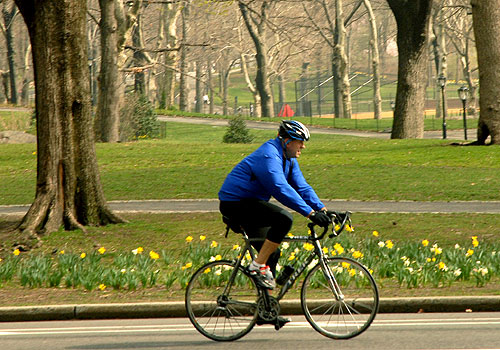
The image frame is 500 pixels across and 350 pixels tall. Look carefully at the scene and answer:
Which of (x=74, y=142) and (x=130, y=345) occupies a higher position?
(x=74, y=142)

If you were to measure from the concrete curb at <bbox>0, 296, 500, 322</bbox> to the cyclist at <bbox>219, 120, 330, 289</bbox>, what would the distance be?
1.42m

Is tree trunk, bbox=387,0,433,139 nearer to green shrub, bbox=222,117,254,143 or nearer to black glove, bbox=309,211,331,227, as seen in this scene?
green shrub, bbox=222,117,254,143

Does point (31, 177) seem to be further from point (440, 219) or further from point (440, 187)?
point (440, 219)

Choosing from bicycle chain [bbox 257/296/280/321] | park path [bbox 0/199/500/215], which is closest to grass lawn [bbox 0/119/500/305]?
park path [bbox 0/199/500/215]

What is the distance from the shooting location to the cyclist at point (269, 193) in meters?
6.88

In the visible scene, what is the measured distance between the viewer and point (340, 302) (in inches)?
280

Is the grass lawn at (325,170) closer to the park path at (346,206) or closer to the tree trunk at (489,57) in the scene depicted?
the park path at (346,206)

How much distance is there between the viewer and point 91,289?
941 centimetres

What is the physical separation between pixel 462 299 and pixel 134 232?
6.49 m

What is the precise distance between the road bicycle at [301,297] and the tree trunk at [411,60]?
24.7 m

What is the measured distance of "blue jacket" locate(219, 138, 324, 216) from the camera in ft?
22.4

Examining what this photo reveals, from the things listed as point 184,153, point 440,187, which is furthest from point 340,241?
point 184,153

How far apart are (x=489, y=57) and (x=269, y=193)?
2031 centimetres

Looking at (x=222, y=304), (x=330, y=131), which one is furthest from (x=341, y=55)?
(x=222, y=304)
